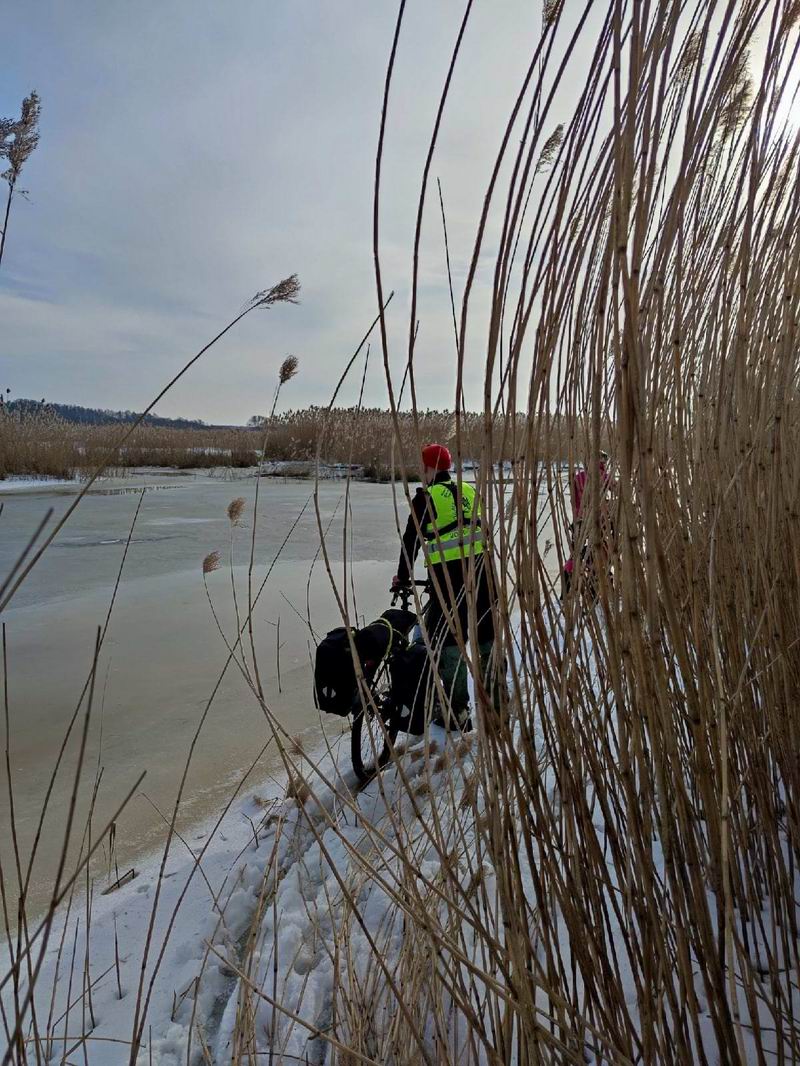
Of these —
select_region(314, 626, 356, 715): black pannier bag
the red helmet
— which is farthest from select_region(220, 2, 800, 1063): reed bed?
the red helmet

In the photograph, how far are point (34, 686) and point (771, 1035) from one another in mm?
3436

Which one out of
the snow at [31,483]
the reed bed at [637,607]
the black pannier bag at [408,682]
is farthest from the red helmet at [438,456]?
the snow at [31,483]

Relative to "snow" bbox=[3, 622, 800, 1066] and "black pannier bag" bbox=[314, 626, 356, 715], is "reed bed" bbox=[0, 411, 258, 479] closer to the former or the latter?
"black pannier bag" bbox=[314, 626, 356, 715]

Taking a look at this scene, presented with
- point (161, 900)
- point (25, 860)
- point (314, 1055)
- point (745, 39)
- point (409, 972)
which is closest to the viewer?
point (745, 39)

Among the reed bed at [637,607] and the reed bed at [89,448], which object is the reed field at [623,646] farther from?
the reed bed at [89,448]

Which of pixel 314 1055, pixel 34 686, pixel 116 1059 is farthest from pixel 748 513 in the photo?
pixel 34 686

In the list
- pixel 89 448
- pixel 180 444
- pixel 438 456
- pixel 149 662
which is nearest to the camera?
pixel 438 456

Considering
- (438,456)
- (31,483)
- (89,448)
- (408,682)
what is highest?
(89,448)

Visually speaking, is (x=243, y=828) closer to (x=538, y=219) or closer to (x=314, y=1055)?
(x=314, y=1055)

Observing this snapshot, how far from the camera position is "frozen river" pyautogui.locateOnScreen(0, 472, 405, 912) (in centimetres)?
255

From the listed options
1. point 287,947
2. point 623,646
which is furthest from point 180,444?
point 623,646

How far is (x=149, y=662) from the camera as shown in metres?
3.91

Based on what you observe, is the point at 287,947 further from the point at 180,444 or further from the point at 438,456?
the point at 180,444

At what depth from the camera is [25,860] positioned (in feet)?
7.25
